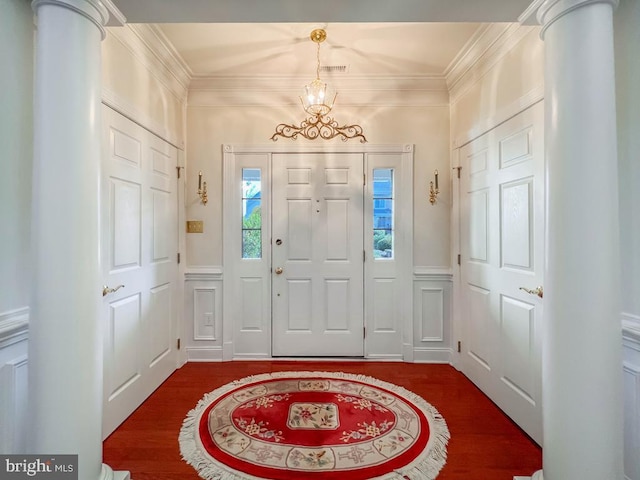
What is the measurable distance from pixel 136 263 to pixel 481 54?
311cm

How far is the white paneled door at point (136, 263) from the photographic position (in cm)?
196

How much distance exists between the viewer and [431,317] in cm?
307

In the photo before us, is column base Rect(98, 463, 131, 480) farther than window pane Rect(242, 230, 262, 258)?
No

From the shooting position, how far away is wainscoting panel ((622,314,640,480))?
130 cm

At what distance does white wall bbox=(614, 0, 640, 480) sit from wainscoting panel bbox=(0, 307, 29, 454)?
259cm

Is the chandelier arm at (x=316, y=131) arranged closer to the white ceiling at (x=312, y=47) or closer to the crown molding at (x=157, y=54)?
the white ceiling at (x=312, y=47)

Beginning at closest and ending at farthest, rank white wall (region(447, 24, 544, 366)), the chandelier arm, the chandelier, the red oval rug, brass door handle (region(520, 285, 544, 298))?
the red oval rug → brass door handle (region(520, 285, 544, 298)) → white wall (region(447, 24, 544, 366)) → the chandelier → the chandelier arm

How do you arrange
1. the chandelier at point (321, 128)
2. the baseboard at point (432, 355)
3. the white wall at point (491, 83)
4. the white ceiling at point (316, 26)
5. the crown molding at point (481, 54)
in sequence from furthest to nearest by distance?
the baseboard at point (432, 355) → the chandelier at point (321, 128) → the crown molding at point (481, 54) → the white wall at point (491, 83) → the white ceiling at point (316, 26)

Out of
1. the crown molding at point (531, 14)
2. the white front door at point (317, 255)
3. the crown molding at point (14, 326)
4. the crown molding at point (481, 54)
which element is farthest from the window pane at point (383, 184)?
the crown molding at point (14, 326)

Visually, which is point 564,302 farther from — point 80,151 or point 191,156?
point 191,156

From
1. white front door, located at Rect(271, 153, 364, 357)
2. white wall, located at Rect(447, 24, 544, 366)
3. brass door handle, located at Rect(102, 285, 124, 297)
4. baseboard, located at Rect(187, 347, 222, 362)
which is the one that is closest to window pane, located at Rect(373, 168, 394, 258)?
white front door, located at Rect(271, 153, 364, 357)

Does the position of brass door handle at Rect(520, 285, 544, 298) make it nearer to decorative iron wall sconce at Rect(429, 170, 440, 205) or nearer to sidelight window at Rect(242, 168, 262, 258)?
decorative iron wall sconce at Rect(429, 170, 440, 205)

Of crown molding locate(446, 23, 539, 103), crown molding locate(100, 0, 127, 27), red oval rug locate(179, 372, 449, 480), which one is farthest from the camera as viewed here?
crown molding locate(446, 23, 539, 103)

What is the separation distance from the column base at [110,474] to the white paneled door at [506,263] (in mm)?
2298
